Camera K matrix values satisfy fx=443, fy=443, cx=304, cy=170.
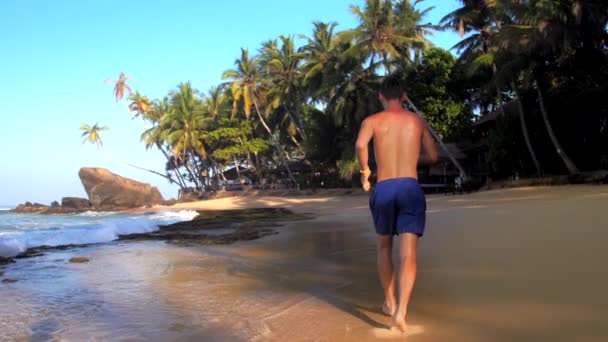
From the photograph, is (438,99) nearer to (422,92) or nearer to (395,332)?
(422,92)

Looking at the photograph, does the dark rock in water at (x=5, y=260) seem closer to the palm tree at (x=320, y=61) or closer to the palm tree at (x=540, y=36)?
the palm tree at (x=540, y=36)

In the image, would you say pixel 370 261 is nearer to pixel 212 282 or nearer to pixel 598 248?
pixel 212 282


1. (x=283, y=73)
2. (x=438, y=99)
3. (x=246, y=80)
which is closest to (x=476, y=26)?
(x=438, y=99)

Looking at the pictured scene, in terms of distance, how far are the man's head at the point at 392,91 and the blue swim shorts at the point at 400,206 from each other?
57 cm

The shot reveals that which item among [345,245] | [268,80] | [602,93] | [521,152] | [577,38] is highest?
[268,80]

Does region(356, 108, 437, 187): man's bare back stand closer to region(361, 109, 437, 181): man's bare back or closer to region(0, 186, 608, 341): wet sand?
region(361, 109, 437, 181): man's bare back

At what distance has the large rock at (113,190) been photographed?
1628 inches

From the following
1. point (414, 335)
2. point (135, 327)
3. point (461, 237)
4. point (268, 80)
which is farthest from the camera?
point (268, 80)

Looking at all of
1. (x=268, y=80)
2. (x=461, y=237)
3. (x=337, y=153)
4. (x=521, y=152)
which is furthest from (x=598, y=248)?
(x=268, y=80)

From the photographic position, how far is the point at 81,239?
8.84 metres

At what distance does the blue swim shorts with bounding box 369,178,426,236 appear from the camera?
255 centimetres

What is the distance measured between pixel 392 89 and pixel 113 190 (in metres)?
43.8

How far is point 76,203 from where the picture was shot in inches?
1700

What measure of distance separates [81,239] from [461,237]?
7.17 m
